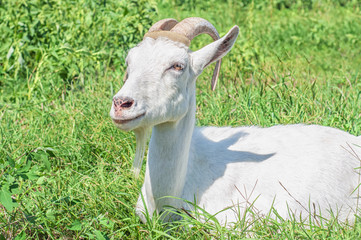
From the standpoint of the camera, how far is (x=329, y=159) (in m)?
3.87

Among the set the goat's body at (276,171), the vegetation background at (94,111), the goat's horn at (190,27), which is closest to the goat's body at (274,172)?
the goat's body at (276,171)

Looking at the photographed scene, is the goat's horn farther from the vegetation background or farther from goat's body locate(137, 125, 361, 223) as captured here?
the vegetation background

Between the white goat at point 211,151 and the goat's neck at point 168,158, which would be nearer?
the white goat at point 211,151

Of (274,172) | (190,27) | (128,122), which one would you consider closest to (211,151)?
(274,172)

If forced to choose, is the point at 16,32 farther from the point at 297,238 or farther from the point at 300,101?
the point at 297,238

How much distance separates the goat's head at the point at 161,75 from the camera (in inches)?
117

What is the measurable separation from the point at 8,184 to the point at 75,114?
6.57 ft

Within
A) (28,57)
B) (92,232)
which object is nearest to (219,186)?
(92,232)

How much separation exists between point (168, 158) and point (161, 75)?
53cm

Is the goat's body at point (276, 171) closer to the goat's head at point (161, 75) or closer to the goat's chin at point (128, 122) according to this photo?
the goat's head at point (161, 75)

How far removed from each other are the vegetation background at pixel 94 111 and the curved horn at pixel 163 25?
3.20 ft

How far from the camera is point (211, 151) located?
3799 mm

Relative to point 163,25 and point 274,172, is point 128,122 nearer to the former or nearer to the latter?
point 163,25

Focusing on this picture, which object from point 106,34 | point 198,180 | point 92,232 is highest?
point 106,34
